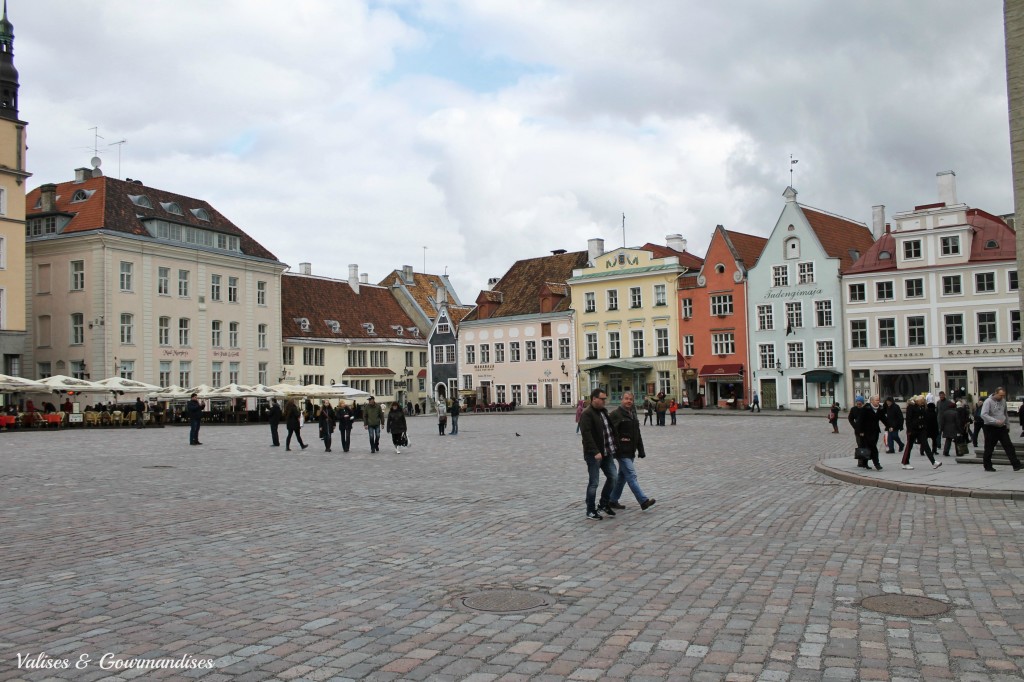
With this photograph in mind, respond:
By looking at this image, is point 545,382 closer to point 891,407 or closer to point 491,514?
point 891,407

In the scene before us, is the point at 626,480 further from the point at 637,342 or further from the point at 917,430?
the point at 637,342

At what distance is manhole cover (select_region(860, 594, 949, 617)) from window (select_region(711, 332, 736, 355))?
179 ft

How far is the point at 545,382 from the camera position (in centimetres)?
7050

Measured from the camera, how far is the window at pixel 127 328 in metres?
54.7

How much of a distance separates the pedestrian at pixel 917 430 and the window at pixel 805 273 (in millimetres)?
39268

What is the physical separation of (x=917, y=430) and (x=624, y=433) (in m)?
8.73

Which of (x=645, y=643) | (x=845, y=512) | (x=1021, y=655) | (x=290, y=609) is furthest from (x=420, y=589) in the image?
(x=845, y=512)

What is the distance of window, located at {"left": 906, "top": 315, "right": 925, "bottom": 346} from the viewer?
172 ft

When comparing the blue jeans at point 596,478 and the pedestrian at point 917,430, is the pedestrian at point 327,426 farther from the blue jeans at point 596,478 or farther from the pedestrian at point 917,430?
the blue jeans at point 596,478

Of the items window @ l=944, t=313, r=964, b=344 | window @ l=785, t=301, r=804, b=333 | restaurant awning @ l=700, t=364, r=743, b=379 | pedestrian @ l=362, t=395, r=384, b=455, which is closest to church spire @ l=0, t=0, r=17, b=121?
pedestrian @ l=362, t=395, r=384, b=455

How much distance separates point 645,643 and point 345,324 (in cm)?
6921

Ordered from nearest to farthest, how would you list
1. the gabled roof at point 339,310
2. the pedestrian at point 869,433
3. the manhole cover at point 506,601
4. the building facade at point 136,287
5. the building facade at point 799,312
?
the manhole cover at point 506,601 < the pedestrian at point 869,433 < the building facade at point 136,287 < the building facade at point 799,312 < the gabled roof at point 339,310

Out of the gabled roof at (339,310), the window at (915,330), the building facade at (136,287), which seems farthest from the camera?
the gabled roof at (339,310)

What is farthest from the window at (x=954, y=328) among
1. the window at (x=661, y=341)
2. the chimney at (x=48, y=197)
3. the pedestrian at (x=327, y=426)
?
the chimney at (x=48, y=197)
